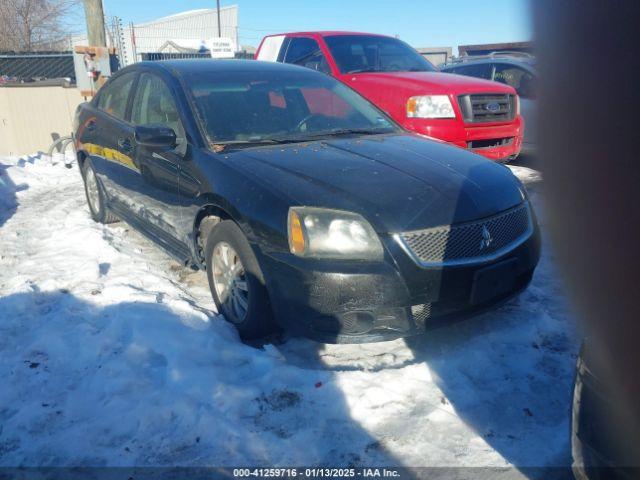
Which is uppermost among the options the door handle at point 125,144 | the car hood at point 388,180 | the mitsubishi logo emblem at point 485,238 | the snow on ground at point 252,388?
the car hood at point 388,180

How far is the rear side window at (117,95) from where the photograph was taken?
4.72m

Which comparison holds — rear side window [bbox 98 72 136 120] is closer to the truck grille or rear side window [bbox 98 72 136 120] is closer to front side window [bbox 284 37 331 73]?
front side window [bbox 284 37 331 73]

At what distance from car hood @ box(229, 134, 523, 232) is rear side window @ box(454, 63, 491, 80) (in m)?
6.49

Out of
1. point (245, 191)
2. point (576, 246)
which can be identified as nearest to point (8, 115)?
point (245, 191)

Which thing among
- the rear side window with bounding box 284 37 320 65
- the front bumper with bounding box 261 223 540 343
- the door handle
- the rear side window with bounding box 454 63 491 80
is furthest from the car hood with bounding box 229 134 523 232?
the rear side window with bounding box 454 63 491 80

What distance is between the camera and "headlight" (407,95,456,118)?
631 centimetres

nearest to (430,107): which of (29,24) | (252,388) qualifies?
(252,388)

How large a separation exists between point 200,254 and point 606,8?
310 cm

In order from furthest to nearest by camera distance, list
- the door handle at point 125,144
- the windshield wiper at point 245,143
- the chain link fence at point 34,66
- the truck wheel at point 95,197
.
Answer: the chain link fence at point 34,66
the truck wheel at point 95,197
the door handle at point 125,144
the windshield wiper at point 245,143

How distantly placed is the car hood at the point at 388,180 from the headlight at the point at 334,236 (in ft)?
0.18

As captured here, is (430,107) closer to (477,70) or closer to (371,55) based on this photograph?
(371,55)

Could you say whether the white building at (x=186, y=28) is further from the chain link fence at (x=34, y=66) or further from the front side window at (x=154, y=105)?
the front side window at (x=154, y=105)

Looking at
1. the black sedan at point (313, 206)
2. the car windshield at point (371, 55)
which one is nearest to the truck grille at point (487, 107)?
the car windshield at point (371, 55)

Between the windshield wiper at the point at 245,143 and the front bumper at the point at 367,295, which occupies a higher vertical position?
the windshield wiper at the point at 245,143
